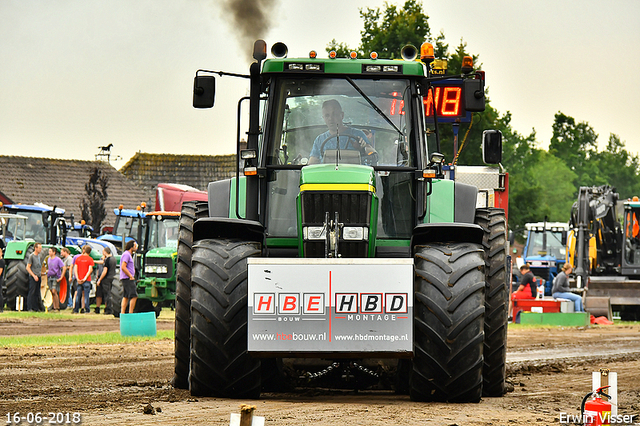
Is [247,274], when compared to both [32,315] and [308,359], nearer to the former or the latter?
[308,359]

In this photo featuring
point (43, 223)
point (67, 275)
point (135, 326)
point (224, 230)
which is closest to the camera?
point (224, 230)

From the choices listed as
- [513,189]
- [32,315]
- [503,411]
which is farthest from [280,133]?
[513,189]

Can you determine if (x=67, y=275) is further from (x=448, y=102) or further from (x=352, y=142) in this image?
(x=352, y=142)

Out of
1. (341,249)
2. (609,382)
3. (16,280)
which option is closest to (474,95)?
(341,249)

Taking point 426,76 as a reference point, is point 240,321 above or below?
below

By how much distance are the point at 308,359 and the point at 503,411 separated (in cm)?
160

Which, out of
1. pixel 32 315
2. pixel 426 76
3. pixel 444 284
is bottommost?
pixel 32 315

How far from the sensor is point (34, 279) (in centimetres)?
2705

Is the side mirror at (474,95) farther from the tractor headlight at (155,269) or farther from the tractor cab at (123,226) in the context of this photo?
the tractor cab at (123,226)

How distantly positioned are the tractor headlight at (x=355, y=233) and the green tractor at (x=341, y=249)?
0.01 metres

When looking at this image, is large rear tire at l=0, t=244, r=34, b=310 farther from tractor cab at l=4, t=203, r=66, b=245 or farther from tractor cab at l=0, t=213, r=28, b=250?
tractor cab at l=0, t=213, r=28, b=250

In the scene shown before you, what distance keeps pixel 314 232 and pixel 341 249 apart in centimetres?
25

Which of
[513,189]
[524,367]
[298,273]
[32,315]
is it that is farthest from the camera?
[513,189]

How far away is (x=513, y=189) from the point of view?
62.7m
